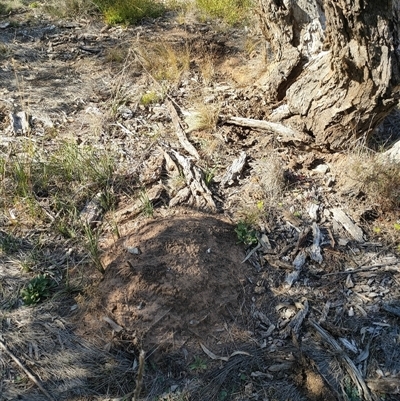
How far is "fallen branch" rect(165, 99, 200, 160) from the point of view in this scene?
165 inches

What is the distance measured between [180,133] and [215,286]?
6.19 feet

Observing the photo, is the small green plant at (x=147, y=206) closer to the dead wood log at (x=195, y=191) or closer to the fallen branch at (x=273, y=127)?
the dead wood log at (x=195, y=191)

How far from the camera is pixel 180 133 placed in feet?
14.5

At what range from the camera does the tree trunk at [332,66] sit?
3.20 metres

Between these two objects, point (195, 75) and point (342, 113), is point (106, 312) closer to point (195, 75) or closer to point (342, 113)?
point (342, 113)

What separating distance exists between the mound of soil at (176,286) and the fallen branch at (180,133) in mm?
1076

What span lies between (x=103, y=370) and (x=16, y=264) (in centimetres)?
115

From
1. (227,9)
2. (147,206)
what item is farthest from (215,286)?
(227,9)

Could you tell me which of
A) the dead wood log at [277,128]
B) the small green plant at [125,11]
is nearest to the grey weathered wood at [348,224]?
the dead wood log at [277,128]

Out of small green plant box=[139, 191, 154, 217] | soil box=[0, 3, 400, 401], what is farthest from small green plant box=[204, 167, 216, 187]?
small green plant box=[139, 191, 154, 217]

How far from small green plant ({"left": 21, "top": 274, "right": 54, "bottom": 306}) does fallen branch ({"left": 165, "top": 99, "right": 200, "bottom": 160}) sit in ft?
5.73

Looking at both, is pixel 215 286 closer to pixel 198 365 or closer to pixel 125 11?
pixel 198 365

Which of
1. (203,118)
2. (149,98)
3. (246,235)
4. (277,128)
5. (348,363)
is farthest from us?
(149,98)

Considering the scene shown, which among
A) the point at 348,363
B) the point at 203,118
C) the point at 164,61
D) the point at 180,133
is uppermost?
the point at 164,61
